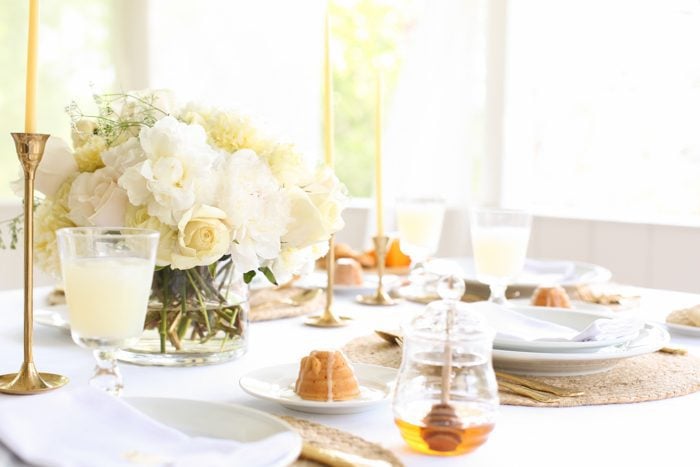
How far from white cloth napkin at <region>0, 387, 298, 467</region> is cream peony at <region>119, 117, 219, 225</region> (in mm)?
276

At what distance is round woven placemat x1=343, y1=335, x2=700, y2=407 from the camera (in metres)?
1.07

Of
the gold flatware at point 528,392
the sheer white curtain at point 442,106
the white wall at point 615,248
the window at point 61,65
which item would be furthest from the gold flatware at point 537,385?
the window at point 61,65

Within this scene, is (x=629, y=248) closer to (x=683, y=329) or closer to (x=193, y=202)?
(x=683, y=329)

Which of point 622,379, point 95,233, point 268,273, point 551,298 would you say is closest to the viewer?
point 95,233

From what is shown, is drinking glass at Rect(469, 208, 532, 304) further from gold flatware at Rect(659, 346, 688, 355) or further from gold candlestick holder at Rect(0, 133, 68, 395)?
gold candlestick holder at Rect(0, 133, 68, 395)

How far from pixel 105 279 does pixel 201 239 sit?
17cm

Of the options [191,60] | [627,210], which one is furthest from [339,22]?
[627,210]

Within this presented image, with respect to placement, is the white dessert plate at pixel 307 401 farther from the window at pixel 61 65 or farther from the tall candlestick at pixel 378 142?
the window at pixel 61 65

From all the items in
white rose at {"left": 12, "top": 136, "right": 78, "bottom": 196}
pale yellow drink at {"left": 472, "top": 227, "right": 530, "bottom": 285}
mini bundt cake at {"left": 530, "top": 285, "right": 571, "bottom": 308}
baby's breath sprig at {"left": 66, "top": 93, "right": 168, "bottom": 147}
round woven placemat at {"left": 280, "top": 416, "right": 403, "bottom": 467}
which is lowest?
round woven placemat at {"left": 280, "top": 416, "right": 403, "bottom": 467}

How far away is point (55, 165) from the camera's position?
122 cm

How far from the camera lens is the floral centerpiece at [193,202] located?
1.11 meters

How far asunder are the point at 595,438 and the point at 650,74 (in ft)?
8.34

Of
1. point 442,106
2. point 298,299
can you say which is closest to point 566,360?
point 298,299

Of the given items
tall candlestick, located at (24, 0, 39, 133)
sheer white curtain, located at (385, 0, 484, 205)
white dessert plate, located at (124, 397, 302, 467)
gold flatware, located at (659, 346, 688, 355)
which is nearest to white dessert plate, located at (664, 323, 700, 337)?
gold flatware, located at (659, 346, 688, 355)
